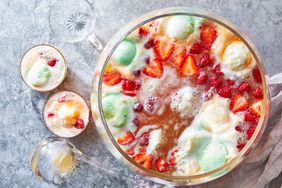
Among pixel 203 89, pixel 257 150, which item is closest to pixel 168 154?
pixel 203 89

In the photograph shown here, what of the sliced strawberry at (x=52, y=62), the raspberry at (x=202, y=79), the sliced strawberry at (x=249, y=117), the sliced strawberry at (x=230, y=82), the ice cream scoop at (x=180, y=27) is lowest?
the sliced strawberry at (x=52, y=62)

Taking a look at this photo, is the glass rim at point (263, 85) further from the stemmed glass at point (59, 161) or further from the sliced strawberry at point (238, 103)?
the stemmed glass at point (59, 161)

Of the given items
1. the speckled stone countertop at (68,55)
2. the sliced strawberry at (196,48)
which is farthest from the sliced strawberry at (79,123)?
the sliced strawberry at (196,48)

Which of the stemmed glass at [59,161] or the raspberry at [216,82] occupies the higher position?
the raspberry at [216,82]

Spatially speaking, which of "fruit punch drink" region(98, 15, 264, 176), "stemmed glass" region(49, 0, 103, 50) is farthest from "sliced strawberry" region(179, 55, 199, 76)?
"stemmed glass" region(49, 0, 103, 50)

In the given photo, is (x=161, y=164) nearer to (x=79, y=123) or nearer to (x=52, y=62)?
(x=79, y=123)

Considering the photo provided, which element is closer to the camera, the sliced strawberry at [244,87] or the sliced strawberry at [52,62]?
the sliced strawberry at [244,87]

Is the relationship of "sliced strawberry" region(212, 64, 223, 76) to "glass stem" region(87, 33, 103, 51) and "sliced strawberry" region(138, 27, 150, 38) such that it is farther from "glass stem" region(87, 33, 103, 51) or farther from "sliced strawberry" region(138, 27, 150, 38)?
"glass stem" region(87, 33, 103, 51)
